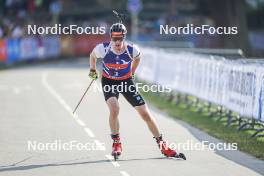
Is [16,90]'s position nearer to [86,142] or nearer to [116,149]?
[86,142]

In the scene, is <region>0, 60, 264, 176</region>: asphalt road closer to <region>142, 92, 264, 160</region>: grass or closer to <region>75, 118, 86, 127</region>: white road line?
<region>75, 118, 86, 127</region>: white road line

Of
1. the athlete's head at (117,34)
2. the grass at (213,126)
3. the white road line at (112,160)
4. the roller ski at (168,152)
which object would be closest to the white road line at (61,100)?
the grass at (213,126)

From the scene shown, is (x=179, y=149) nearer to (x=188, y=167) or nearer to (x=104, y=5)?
(x=188, y=167)

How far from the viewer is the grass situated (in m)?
15.0

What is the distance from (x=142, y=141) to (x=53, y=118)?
14.0ft

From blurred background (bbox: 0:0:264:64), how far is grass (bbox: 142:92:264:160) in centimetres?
1540

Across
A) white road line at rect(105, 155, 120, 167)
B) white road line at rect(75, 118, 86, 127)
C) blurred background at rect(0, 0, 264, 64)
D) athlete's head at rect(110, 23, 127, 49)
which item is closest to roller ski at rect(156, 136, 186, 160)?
white road line at rect(105, 155, 120, 167)

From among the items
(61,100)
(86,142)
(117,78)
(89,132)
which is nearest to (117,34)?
(117,78)

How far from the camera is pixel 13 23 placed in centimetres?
4269

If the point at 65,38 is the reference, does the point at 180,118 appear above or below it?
below

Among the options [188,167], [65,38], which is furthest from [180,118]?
[65,38]

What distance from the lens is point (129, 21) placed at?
56.5 metres

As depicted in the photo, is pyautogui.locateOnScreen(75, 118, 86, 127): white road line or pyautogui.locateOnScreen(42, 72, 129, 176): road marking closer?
pyautogui.locateOnScreen(42, 72, 129, 176): road marking

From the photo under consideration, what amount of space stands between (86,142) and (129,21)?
41667 millimetres
